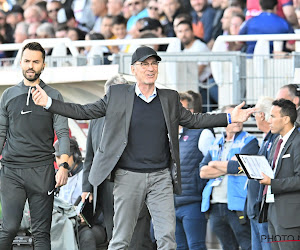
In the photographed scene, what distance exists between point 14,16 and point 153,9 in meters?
4.20

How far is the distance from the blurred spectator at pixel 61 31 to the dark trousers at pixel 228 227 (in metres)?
7.32

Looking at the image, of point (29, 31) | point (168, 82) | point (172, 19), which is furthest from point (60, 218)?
point (29, 31)

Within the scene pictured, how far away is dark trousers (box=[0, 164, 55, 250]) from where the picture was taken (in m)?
8.48

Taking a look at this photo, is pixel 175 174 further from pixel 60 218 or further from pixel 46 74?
pixel 46 74

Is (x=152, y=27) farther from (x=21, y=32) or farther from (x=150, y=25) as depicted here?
(x=21, y=32)

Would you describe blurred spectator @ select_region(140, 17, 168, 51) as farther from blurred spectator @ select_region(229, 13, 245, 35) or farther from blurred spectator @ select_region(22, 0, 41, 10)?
blurred spectator @ select_region(22, 0, 41, 10)

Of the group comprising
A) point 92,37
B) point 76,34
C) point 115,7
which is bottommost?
point 92,37

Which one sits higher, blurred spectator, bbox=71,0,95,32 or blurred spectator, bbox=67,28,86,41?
blurred spectator, bbox=71,0,95,32

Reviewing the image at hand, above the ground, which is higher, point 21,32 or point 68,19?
point 68,19

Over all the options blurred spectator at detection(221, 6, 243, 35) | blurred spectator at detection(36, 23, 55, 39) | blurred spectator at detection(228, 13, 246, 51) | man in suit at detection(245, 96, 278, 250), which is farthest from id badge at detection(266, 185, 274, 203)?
blurred spectator at detection(36, 23, 55, 39)

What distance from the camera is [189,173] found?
10.3 metres

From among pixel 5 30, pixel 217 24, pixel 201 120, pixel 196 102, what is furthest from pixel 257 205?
pixel 5 30

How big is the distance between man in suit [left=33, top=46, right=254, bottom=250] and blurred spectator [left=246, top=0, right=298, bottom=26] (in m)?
5.82

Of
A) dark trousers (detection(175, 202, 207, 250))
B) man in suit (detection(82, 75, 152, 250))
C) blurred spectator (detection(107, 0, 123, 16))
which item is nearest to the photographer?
man in suit (detection(82, 75, 152, 250))
